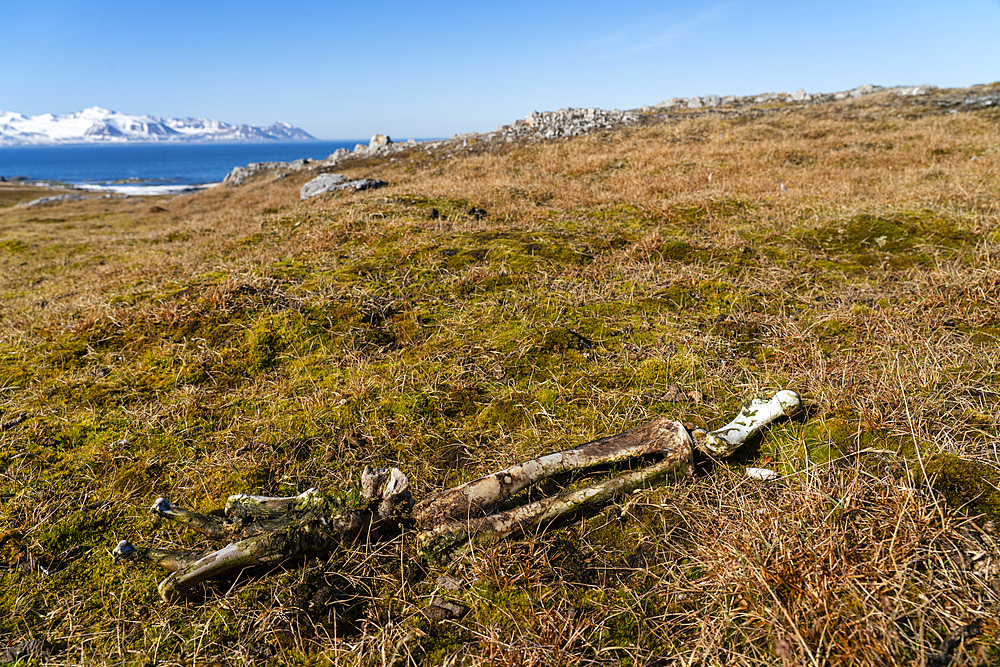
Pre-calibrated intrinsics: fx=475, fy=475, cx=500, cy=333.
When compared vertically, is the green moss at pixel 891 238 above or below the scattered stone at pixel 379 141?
below

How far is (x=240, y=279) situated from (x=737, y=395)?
5956mm

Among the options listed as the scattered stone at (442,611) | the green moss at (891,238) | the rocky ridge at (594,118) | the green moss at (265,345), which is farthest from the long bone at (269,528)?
the rocky ridge at (594,118)

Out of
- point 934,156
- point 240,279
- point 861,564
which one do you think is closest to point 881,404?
point 861,564

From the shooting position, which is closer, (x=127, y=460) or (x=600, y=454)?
(x=600, y=454)

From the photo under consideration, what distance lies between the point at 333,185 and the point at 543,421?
19089 millimetres

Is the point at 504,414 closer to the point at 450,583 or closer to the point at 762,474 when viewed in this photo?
the point at 450,583

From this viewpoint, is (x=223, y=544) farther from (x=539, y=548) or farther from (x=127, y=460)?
(x=539, y=548)

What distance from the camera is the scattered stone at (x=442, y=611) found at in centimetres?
255

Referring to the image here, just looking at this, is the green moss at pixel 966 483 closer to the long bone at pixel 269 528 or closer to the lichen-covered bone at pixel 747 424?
the lichen-covered bone at pixel 747 424

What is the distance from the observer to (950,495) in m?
2.66

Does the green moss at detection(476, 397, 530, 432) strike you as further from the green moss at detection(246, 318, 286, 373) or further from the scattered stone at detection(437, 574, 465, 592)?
the green moss at detection(246, 318, 286, 373)

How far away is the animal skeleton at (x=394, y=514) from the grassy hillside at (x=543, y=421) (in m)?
0.13

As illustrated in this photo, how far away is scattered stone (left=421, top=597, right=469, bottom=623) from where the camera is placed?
2547 millimetres

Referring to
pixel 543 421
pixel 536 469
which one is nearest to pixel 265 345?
pixel 543 421
